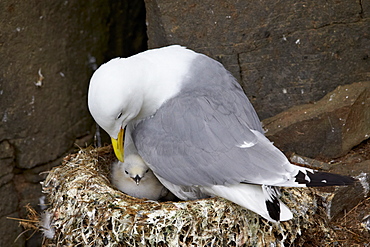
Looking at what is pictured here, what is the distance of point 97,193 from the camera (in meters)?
2.86

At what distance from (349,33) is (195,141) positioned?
4.12ft

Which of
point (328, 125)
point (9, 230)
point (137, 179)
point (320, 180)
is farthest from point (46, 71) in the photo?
point (320, 180)

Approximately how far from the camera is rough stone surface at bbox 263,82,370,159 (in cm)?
347

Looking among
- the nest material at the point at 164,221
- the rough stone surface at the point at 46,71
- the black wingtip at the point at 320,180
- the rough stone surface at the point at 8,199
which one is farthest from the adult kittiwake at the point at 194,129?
the rough stone surface at the point at 8,199

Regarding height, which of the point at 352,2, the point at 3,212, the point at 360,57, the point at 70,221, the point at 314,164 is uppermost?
the point at 352,2

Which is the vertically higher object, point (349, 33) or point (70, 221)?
point (349, 33)

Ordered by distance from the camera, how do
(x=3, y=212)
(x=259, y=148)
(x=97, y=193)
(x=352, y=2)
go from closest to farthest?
(x=259, y=148), (x=97, y=193), (x=352, y=2), (x=3, y=212)

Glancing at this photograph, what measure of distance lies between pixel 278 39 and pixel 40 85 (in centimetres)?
145

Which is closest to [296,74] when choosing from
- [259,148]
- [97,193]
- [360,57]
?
[360,57]

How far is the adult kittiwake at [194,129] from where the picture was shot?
2.62m

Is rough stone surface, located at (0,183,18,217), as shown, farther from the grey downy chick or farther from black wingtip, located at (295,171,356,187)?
black wingtip, located at (295,171,356,187)

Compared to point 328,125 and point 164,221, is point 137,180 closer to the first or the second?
point 164,221

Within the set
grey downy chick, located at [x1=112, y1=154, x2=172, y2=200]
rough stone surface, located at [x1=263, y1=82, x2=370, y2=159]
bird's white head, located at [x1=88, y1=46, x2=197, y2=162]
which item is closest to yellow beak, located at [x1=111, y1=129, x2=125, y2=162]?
bird's white head, located at [x1=88, y1=46, x2=197, y2=162]

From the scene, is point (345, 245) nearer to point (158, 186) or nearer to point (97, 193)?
point (158, 186)
